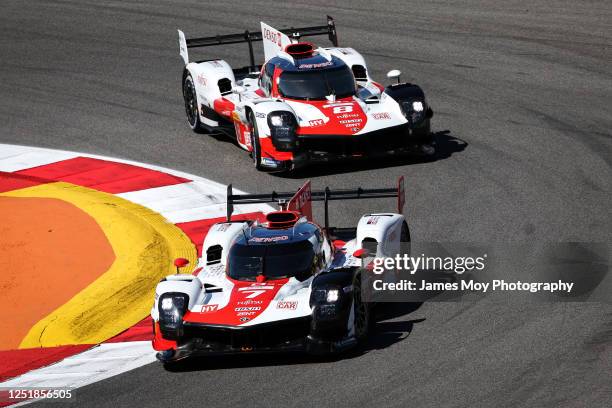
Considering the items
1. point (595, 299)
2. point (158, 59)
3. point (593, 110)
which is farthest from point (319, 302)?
point (158, 59)

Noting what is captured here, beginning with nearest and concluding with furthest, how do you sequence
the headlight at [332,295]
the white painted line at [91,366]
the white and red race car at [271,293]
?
the white and red race car at [271,293] < the headlight at [332,295] < the white painted line at [91,366]

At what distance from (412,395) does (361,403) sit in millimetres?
461

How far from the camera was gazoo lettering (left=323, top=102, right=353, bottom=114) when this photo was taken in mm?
18156

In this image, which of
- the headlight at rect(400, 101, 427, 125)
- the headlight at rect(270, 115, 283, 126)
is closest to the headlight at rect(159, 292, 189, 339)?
the headlight at rect(270, 115, 283, 126)

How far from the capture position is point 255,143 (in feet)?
60.3

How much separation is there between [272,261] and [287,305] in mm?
813

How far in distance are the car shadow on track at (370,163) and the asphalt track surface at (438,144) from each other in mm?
56

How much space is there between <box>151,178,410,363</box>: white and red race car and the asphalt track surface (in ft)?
0.84

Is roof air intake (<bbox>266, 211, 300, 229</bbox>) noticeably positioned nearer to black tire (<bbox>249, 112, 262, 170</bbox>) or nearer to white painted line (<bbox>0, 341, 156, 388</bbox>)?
white painted line (<bbox>0, 341, 156, 388</bbox>)

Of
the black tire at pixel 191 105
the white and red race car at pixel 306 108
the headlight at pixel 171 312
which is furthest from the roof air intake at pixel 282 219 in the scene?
the black tire at pixel 191 105

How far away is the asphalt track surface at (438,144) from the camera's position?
36.8ft

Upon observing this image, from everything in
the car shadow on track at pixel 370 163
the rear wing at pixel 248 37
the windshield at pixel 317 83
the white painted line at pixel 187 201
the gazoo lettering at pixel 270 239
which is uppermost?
the rear wing at pixel 248 37

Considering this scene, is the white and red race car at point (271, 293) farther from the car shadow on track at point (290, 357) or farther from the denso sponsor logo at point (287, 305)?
the car shadow on track at point (290, 357)

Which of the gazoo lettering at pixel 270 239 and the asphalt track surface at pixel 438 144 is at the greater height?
the gazoo lettering at pixel 270 239
